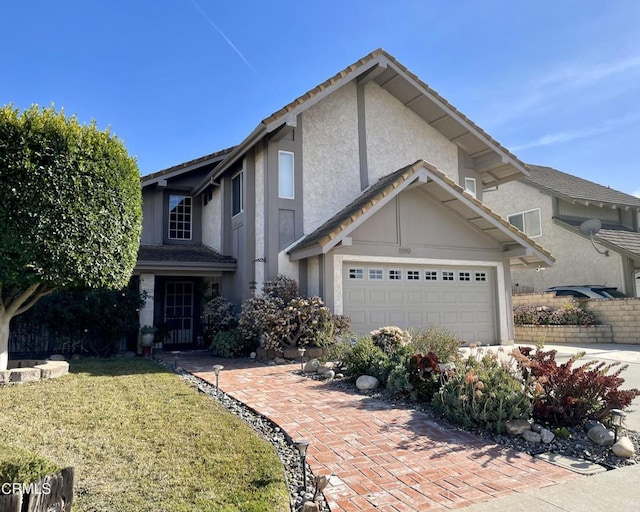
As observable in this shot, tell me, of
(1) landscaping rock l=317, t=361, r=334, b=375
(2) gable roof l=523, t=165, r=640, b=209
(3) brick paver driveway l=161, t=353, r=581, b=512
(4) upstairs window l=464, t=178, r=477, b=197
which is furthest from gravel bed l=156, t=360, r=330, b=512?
(2) gable roof l=523, t=165, r=640, b=209

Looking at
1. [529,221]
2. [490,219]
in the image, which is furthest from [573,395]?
[529,221]

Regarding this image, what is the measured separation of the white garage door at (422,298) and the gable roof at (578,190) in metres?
9.11

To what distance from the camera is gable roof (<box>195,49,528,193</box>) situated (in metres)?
12.4

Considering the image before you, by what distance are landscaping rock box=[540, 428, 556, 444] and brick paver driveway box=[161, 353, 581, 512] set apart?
0.57m

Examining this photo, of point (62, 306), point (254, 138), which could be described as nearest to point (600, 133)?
point (254, 138)

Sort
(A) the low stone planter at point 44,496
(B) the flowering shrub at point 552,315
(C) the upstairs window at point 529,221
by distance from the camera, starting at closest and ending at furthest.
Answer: (A) the low stone planter at point 44,496 < (B) the flowering shrub at point 552,315 < (C) the upstairs window at point 529,221

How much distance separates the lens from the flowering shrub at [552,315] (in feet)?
53.1

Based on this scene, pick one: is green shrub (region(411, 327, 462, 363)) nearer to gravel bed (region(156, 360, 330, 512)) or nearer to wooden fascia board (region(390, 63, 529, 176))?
gravel bed (region(156, 360, 330, 512))

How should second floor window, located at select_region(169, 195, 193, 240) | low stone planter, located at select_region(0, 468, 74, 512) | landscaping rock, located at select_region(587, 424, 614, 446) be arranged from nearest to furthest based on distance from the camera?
low stone planter, located at select_region(0, 468, 74, 512)
landscaping rock, located at select_region(587, 424, 614, 446)
second floor window, located at select_region(169, 195, 193, 240)

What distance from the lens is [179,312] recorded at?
16.1m

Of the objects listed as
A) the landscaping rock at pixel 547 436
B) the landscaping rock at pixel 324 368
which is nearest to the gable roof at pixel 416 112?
the landscaping rock at pixel 324 368

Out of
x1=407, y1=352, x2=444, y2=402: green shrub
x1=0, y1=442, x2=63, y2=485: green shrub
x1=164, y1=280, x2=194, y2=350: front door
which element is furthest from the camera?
x1=164, y1=280, x2=194, y2=350: front door

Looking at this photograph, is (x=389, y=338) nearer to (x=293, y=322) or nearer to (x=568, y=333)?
(x=293, y=322)

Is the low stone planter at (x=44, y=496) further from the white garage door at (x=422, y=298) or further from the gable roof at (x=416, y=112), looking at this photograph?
the gable roof at (x=416, y=112)
